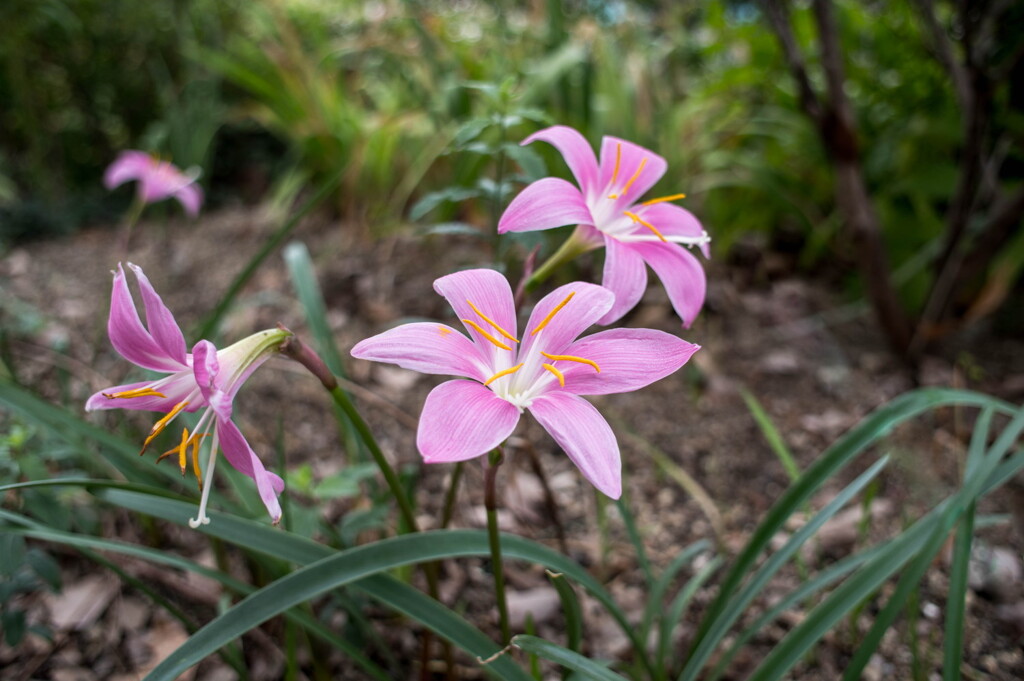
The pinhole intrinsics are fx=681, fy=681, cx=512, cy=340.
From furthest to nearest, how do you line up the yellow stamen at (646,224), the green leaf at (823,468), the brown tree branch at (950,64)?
the brown tree branch at (950,64)
the green leaf at (823,468)
the yellow stamen at (646,224)

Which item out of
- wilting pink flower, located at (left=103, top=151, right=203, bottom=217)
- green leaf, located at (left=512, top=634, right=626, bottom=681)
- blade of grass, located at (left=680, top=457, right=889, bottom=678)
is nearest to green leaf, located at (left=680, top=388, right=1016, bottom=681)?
blade of grass, located at (left=680, top=457, right=889, bottom=678)

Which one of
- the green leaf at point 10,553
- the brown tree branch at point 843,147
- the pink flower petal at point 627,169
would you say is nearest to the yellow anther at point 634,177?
the pink flower petal at point 627,169

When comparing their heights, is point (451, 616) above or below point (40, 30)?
below

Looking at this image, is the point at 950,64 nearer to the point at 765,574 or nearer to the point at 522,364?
the point at 765,574

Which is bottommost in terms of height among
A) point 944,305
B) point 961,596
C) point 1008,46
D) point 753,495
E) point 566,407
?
→ point 753,495

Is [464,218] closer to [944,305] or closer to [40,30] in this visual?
[944,305]

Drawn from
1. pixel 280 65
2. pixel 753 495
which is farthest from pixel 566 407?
pixel 280 65

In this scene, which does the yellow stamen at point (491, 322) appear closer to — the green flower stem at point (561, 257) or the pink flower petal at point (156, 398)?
the green flower stem at point (561, 257)
